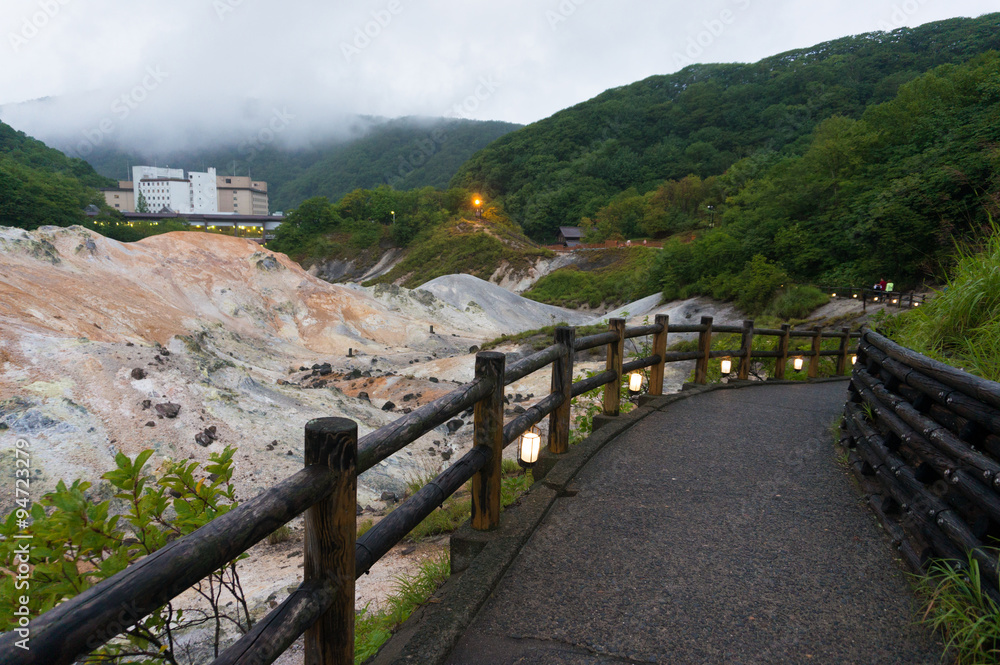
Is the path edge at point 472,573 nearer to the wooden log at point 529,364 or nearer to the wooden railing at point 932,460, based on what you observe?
the wooden log at point 529,364

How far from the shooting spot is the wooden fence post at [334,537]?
5.50ft

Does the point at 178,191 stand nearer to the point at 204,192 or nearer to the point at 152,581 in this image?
the point at 204,192

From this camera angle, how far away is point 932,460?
2643 millimetres

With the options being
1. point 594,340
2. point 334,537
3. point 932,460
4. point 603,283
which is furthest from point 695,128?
point 334,537

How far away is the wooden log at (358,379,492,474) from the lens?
1.93 meters

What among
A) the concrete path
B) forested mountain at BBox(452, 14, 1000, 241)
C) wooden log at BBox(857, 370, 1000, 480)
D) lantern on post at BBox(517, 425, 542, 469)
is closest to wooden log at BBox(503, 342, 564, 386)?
lantern on post at BBox(517, 425, 542, 469)

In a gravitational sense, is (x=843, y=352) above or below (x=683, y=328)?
below

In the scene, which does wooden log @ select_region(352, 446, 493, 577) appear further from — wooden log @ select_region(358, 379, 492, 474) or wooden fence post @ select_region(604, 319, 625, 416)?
wooden fence post @ select_region(604, 319, 625, 416)

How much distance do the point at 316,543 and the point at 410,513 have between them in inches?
27.0

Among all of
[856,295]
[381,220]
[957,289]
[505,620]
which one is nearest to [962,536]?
[505,620]

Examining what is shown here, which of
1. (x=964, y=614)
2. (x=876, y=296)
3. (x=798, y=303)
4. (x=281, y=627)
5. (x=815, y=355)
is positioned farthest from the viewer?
(x=798, y=303)

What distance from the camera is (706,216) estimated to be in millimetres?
65312

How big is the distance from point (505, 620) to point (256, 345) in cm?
1841

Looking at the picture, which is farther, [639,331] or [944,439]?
[639,331]
